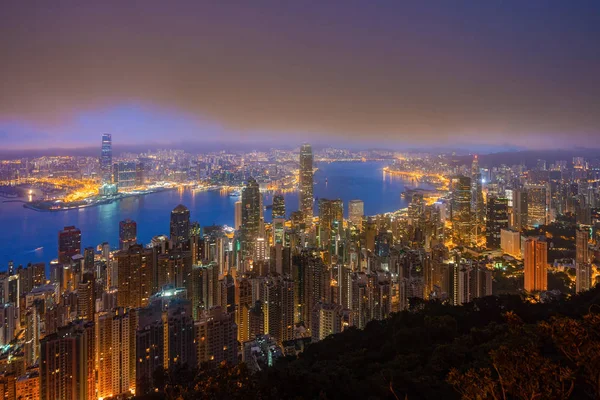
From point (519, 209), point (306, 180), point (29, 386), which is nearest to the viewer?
point (29, 386)

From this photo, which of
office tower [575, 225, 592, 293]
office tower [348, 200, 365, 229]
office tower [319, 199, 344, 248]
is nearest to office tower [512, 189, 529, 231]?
office tower [575, 225, 592, 293]

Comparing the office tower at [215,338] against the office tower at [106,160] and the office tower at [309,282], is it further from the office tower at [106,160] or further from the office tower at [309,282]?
the office tower at [106,160]

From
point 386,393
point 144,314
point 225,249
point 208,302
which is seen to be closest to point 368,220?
point 225,249

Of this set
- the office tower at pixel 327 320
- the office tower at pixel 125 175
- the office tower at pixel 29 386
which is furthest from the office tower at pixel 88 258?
the office tower at pixel 327 320

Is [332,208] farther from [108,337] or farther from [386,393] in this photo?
[386,393]

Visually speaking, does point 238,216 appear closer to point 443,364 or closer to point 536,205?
point 536,205

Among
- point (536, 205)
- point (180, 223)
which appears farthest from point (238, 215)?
point (536, 205)
